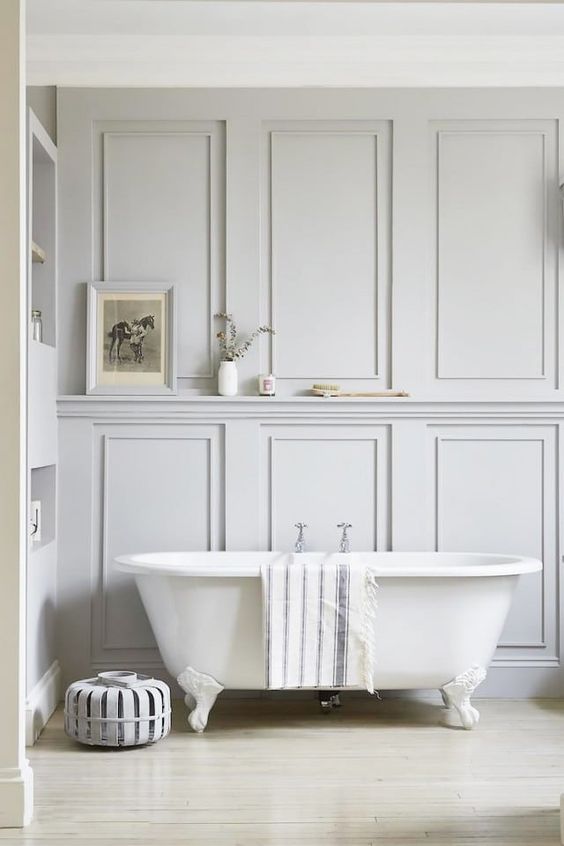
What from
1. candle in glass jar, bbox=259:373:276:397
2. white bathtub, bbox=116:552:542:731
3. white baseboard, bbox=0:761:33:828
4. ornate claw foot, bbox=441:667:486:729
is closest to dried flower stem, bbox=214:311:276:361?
candle in glass jar, bbox=259:373:276:397

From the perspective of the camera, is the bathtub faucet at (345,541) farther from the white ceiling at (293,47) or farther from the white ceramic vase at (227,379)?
the white ceiling at (293,47)

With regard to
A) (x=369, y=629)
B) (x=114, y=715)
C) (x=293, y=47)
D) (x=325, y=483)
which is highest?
(x=293, y=47)

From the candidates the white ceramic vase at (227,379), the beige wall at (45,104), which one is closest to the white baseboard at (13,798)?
the white ceramic vase at (227,379)

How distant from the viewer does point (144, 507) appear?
4.38m

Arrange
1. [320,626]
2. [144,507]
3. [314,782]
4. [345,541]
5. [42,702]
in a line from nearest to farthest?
[314,782]
[320,626]
[42,702]
[345,541]
[144,507]

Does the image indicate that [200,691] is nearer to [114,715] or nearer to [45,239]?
[114,715]

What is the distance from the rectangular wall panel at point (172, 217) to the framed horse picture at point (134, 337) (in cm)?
7

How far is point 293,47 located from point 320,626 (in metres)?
2.46

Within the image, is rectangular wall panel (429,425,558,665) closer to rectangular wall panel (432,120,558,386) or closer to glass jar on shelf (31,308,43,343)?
rectangular wall panel (432,120,558,386)

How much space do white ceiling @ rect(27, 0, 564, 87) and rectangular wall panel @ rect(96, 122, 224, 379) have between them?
0.26 m

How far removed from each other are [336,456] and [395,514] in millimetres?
365

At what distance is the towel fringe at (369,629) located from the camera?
374 cm

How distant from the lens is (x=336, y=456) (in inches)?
173

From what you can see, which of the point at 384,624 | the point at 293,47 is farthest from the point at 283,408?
the point at 293,47
